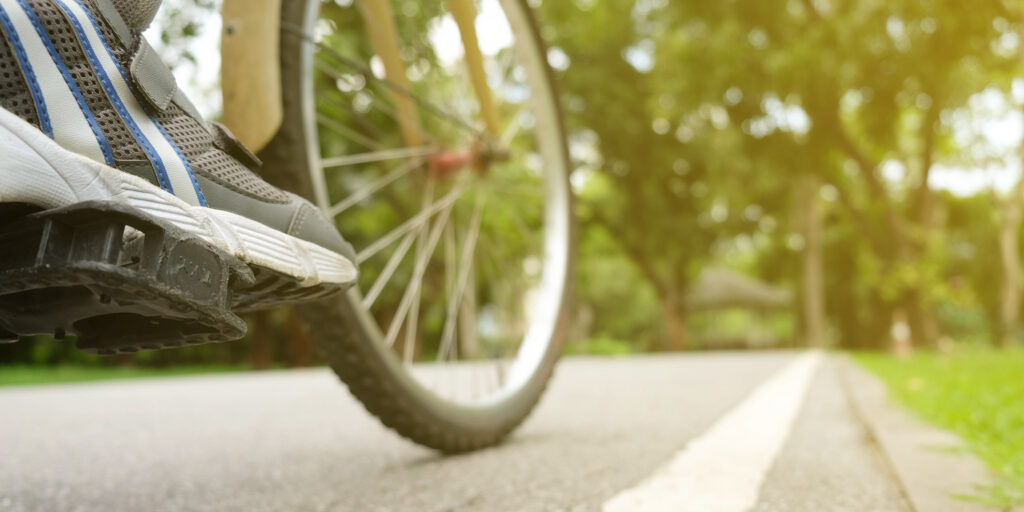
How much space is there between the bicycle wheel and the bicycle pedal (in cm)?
50

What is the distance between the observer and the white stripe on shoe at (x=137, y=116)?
2.91ft

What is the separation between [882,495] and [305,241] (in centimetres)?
94

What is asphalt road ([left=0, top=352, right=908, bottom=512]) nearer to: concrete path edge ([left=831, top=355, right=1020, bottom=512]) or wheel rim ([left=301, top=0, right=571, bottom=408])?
concrete path edge ([left=831, top=355, right=1020, bottom=512])

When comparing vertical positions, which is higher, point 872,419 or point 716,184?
point 716,184

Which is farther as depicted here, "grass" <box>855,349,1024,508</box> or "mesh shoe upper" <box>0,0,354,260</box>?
"grass" <box>855,349,1024,508</box>

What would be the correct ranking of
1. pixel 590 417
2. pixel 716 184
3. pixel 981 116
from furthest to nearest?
pixel 981 116 < pixel 716 184 < pixel 590 417

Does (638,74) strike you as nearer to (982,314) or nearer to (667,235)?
(667,235)

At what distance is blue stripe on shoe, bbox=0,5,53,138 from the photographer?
2.70ft

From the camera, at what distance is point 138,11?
975mm

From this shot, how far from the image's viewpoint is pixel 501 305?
236 cm

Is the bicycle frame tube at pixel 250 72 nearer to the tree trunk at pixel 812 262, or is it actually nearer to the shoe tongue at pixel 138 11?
the shoe tongue at pixel 138 11

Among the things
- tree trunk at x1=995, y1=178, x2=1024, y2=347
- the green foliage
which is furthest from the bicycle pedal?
tree trunk at x1=995, y1=178, x2=1024, y2=347

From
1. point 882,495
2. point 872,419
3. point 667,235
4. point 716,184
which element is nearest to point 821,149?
point 716,184

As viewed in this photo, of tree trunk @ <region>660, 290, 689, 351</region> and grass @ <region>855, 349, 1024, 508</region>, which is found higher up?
tree trunk @ <region>660, 290, 689, 351</region>
